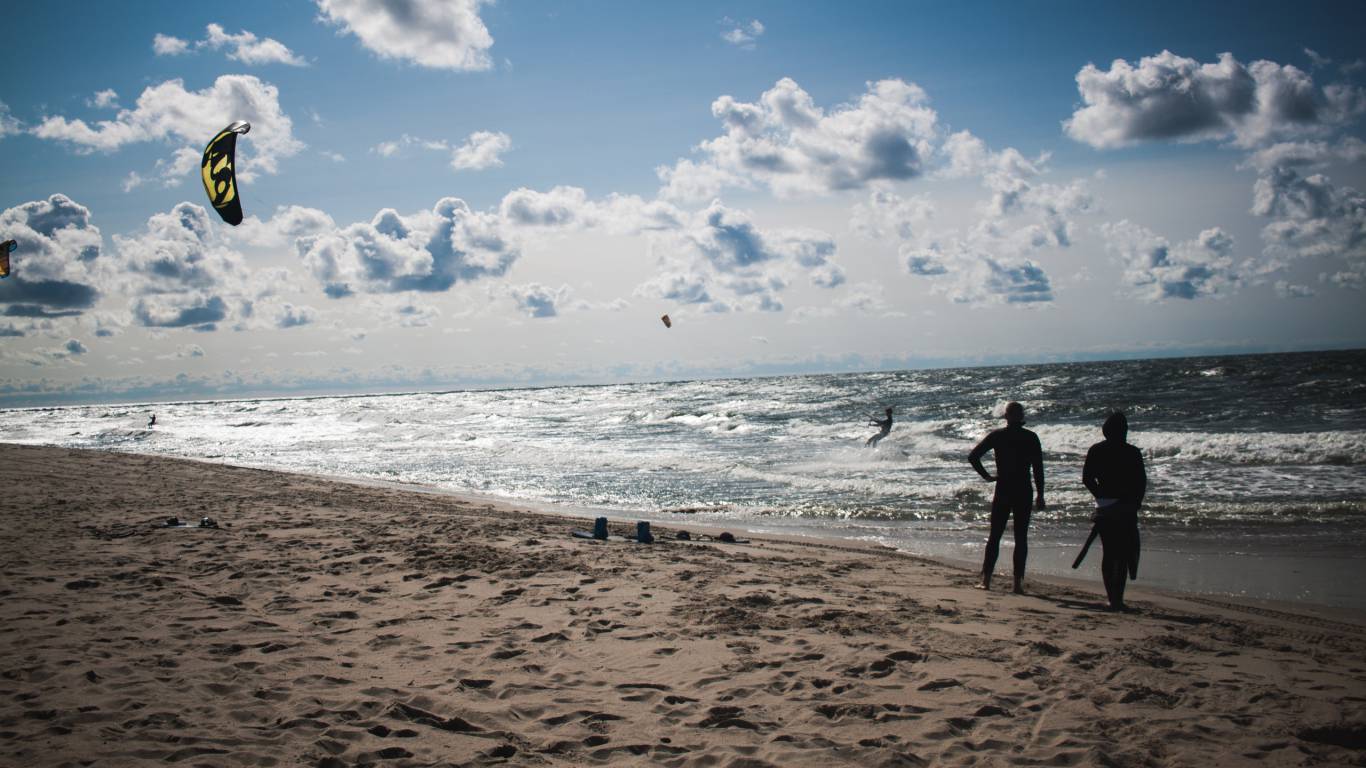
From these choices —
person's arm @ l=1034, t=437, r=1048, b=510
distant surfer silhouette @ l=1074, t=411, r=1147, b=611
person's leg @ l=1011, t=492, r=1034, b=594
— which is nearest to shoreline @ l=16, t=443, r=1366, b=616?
person's leg @ l=1011, t=492, r=1034, b=594

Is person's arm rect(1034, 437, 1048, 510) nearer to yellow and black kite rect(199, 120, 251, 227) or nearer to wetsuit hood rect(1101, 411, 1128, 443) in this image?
wetsuit hood rect(1101, 411, 1128, 443)

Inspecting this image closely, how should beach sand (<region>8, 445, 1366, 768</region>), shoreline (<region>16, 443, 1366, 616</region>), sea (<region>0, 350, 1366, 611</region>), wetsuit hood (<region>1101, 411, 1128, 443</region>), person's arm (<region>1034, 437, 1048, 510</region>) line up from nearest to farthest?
beach sand (<region>8, 445, 1366, 768</region>), wetsuit hood (<region>1101, 411, 1128, 443</region>), person's arm (<region>1034, 437, 1048, 510</region>), shoreline (<region>16, 443, 1366, 616</region>), sea (<region>0, 350, 1366, 611</region>)

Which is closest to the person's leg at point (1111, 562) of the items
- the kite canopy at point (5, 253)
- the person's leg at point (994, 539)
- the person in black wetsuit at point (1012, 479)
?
the person in black wetsuit at point (1012, 479)

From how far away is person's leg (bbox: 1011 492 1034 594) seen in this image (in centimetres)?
652

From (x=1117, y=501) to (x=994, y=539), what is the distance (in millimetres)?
1121

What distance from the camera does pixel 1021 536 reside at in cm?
659

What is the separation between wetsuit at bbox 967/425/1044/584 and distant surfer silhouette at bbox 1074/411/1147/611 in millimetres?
590

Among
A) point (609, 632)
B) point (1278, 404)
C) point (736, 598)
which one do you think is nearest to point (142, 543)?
point (609, 632)

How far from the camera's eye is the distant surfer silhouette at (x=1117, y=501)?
5820 millimetres

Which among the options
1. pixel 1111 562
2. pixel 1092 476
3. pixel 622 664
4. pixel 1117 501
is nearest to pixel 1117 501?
pixel 1117 501

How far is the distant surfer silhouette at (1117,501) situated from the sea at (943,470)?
0.96 m

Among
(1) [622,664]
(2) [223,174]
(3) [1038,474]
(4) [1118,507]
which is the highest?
(2) [223,174]

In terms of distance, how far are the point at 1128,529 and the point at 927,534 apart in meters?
3.80

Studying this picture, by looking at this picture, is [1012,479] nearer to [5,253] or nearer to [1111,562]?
[1111,562]
